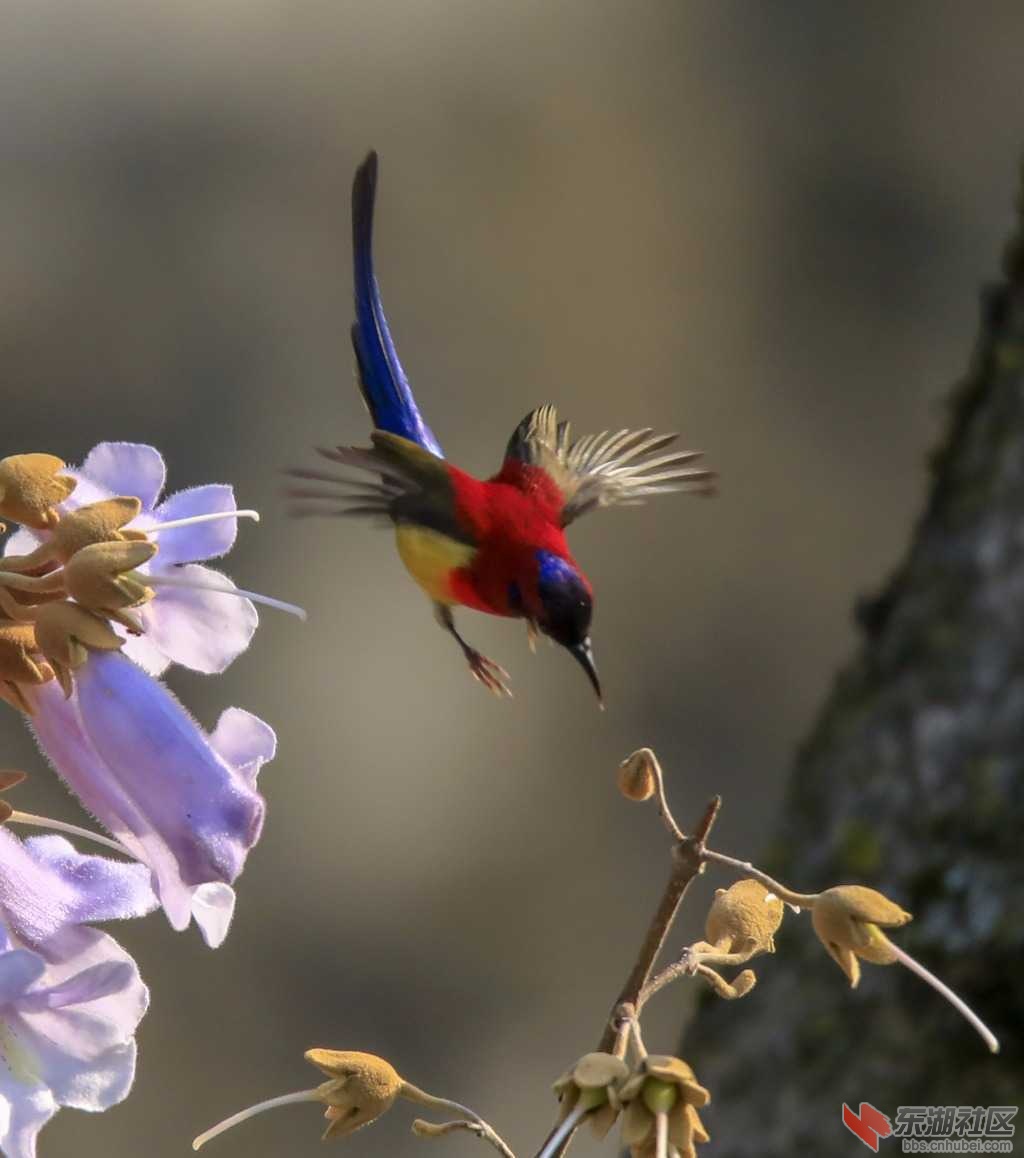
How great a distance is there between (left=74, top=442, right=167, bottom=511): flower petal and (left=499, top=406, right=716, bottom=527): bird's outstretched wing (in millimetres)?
158

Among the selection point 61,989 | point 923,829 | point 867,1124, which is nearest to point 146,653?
point 61,989

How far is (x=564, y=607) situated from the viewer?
596 mm

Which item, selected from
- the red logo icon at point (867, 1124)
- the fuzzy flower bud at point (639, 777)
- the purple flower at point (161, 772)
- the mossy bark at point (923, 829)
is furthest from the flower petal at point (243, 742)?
the mossy bark at point (923, 829)

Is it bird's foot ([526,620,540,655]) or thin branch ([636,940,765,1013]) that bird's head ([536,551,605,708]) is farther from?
thin branch ([636,940,765,1013])

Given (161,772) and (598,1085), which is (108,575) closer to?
(161,772)

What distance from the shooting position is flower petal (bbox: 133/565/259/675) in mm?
540

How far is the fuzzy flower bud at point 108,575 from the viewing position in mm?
487

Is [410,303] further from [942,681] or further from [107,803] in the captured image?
[107,803]

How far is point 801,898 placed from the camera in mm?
443

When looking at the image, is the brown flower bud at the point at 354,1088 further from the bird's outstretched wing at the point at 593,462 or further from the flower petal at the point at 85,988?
the bird's outstretched wing at the point at 593,462

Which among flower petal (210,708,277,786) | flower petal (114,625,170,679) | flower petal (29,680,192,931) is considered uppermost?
flower petal (114,625,170,679)

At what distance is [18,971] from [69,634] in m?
0.10

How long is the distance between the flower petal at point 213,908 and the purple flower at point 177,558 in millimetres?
69

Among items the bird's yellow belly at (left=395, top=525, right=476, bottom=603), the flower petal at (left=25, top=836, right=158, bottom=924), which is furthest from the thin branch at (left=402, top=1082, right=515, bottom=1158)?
the bird's yellow belly at (left=395, top=525, right=476, bottom=603)
